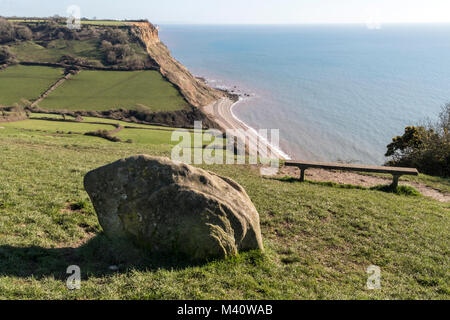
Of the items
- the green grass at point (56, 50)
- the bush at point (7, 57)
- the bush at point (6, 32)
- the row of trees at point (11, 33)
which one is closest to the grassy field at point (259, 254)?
the bush at point (7, 57)

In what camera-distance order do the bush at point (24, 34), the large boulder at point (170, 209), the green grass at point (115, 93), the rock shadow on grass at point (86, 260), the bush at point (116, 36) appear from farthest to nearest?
the bush at point (24, 34) → the bush at point (116, 36) → the green grass at point (115, 93) → the large boulder at point (170, 209) → the rock shadow on grass at point (86, 260)

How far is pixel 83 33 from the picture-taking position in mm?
130500

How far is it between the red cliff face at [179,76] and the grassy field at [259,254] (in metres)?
72.2

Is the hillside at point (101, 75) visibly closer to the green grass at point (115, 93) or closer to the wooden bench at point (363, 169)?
the green grass at point (115, 93)

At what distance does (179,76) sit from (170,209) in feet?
322

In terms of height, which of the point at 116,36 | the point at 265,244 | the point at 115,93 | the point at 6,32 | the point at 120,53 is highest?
the point at 6,32

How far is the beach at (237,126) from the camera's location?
61.2 meters

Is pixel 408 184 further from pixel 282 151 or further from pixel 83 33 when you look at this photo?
pixel 83 33

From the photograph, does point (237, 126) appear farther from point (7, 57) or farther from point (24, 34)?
point (24, 34)

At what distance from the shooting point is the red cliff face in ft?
306

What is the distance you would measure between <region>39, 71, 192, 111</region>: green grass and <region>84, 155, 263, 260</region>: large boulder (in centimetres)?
7088

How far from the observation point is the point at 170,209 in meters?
8.53

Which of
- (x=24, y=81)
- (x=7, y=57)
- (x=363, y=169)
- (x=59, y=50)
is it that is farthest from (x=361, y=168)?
(x=59, y=50)

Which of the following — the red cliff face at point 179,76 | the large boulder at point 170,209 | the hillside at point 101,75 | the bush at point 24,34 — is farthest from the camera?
the bush at point 24,34
